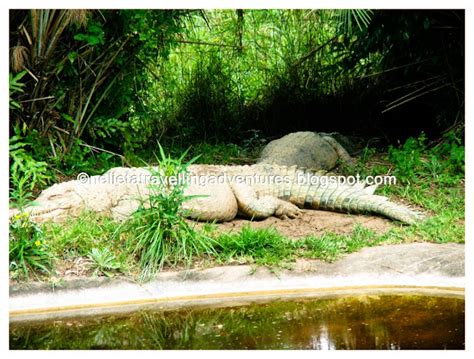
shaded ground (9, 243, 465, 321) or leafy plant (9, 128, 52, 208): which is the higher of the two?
leafy plant (9, 128, 52, 208)

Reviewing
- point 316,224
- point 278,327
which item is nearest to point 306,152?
point 316,224

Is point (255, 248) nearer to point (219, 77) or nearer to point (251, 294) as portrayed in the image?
point (251, 294)

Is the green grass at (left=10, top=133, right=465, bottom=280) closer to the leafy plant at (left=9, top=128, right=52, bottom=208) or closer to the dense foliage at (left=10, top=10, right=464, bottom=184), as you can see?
the leafy plant at (left=9, top=128, right=52, bottom=208)

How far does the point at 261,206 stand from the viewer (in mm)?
7004

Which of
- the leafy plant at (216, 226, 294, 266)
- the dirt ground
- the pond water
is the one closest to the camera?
the pond water

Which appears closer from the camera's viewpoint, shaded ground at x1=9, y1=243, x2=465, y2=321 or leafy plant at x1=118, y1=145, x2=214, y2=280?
shaded ground at x1=9, y1=243, x2=465, y2=321

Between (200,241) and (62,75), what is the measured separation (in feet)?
9.87

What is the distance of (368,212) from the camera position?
22.5 feet

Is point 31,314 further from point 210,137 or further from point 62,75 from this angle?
point 210,137

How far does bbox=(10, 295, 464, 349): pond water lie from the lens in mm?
4508

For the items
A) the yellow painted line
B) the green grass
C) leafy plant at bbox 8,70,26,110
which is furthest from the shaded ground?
leafy plant at bbox 8,70,26,110

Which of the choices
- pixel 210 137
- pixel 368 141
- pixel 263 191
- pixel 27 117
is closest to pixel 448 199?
pixel 263 191

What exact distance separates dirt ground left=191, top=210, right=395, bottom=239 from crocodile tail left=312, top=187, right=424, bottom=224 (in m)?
0.06

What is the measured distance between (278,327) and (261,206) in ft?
7.71
